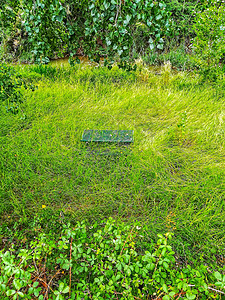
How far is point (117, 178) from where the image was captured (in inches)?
78.5

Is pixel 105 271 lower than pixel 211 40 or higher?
lower

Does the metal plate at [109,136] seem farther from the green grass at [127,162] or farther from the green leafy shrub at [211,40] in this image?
the green leafy shrub at [211,40]

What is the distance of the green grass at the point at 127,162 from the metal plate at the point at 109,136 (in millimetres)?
73

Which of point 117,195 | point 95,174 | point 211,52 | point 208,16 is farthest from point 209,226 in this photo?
point 208,16

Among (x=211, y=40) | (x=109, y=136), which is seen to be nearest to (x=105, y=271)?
(x=109, y=136)

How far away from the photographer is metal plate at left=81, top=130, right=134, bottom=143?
2441 millimetres

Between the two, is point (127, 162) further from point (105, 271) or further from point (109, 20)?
point (109, 20)

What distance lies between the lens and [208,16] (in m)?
3.48

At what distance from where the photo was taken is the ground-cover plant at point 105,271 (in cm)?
100

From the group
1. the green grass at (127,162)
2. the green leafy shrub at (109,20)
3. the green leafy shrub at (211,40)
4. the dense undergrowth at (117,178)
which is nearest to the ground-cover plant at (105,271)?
the dense undergrowth at (117,178)

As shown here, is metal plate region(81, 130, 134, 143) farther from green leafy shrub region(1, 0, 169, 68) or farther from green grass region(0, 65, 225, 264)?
green leafy shrub region(1, 0, 169, 68)

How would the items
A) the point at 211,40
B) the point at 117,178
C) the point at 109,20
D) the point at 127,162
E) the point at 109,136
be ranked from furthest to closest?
A: the point at 211,40 → the point at 109,136 → the point at 127,162 → the point at 117,178 → the point at 109,20

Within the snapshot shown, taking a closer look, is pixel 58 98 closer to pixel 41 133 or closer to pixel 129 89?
pixel 41 133

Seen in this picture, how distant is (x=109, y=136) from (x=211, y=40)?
2624mm
